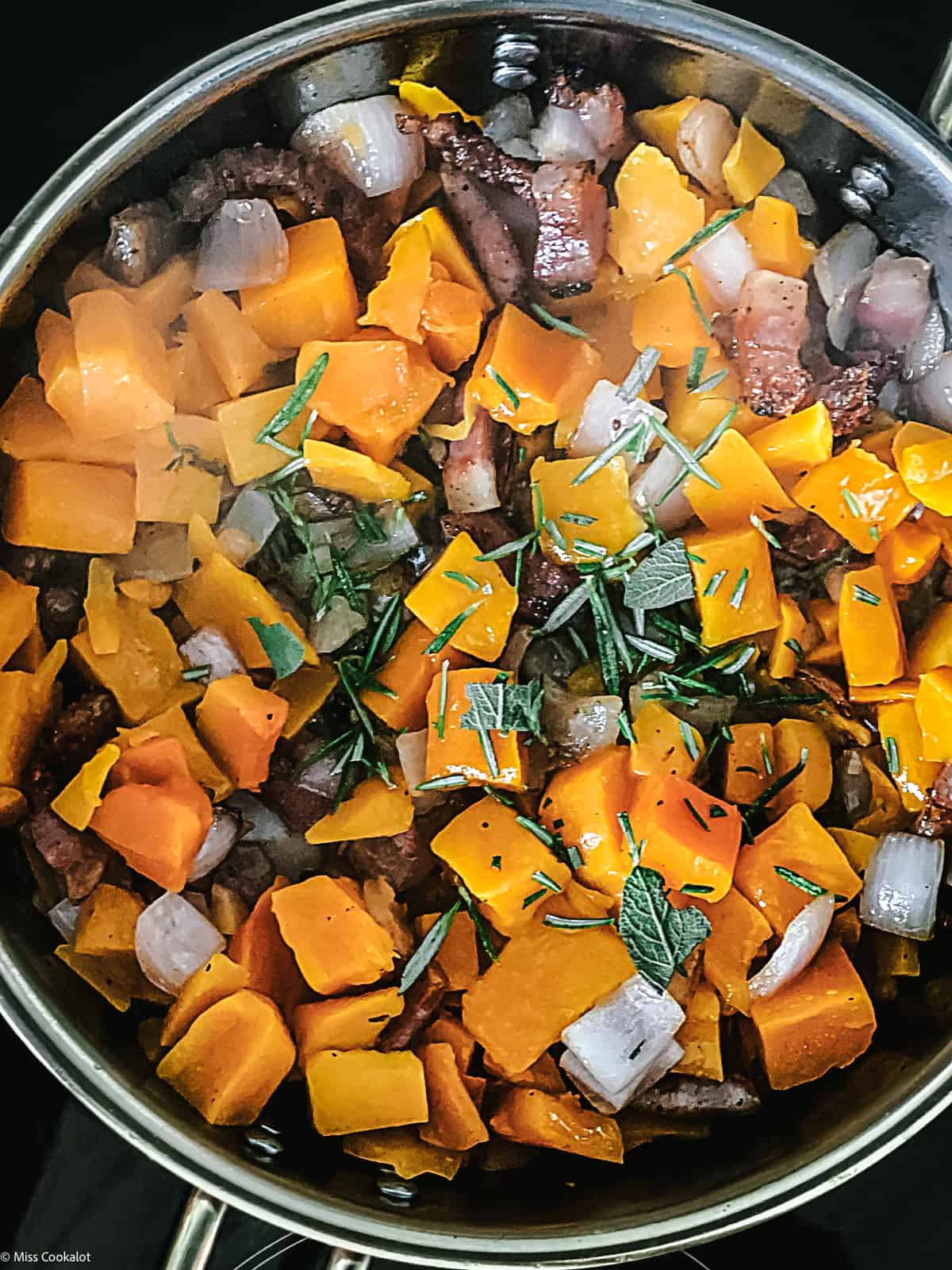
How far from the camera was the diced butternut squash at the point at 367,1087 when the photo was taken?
1.48 meters

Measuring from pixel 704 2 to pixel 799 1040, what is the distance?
4.89 feet

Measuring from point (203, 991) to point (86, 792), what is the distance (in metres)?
0.28

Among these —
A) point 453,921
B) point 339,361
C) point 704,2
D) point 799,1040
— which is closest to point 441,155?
point 339,361

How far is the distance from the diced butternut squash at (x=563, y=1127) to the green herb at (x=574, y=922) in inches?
8.3

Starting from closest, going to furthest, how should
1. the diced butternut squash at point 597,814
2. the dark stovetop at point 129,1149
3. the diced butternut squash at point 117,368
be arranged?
the diced butternut squash at point 117,368
the diced butternut squash at point 597,814
the dark stovetop at point 129,1149

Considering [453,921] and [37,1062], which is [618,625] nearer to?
[453,921]

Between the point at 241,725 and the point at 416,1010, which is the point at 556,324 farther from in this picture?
the point at 416,1010

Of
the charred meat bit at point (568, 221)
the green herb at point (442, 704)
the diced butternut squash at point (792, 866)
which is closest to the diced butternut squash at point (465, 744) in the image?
the green herb at point (442, 704)

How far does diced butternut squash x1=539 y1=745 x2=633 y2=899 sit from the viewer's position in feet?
5.13

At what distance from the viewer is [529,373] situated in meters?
1.60

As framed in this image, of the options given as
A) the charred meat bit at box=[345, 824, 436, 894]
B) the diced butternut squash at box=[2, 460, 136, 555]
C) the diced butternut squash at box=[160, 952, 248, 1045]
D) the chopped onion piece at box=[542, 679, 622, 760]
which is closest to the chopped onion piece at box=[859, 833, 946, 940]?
the chopped onion piece at box=[542, 679, 622, 760]

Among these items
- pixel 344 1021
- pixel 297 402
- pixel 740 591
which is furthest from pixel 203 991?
pixel 740 591

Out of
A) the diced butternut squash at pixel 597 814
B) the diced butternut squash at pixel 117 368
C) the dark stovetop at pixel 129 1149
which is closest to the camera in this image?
the diced butternut squash at pixel 117 368

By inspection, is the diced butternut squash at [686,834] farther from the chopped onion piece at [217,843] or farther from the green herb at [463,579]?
the chopped onion piece at [217,843]
